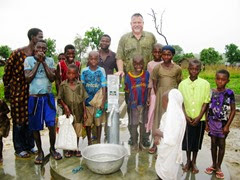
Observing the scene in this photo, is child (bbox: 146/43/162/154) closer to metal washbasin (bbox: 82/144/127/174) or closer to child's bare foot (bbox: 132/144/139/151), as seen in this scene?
child's bare foot (bbox: 132/144/139/151)

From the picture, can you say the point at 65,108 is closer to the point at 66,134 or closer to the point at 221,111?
the point at 66,134

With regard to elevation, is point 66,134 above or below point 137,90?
below

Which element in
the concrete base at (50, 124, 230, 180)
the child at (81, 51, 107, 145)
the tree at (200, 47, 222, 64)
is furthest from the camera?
the tree at (200, 47, 222, 64)

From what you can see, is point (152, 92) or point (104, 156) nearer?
point (104, 156)

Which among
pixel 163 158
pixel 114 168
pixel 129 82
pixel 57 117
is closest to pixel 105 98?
pixel 129 82

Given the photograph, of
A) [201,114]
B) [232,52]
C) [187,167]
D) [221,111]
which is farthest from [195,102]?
[232,52]

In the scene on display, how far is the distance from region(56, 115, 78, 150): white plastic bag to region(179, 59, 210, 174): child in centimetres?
156

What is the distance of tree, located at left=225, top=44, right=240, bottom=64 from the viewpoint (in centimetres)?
3880

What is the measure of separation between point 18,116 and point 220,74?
2.87m

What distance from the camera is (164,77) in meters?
3.47

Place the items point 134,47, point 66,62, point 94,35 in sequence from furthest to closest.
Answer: point 94,35
point 134,47
point 66,62

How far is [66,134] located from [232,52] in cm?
4115

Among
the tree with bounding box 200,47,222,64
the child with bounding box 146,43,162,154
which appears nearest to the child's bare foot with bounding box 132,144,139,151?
the child with bounding box 146,43,162,154

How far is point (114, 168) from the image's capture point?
9.51ft
